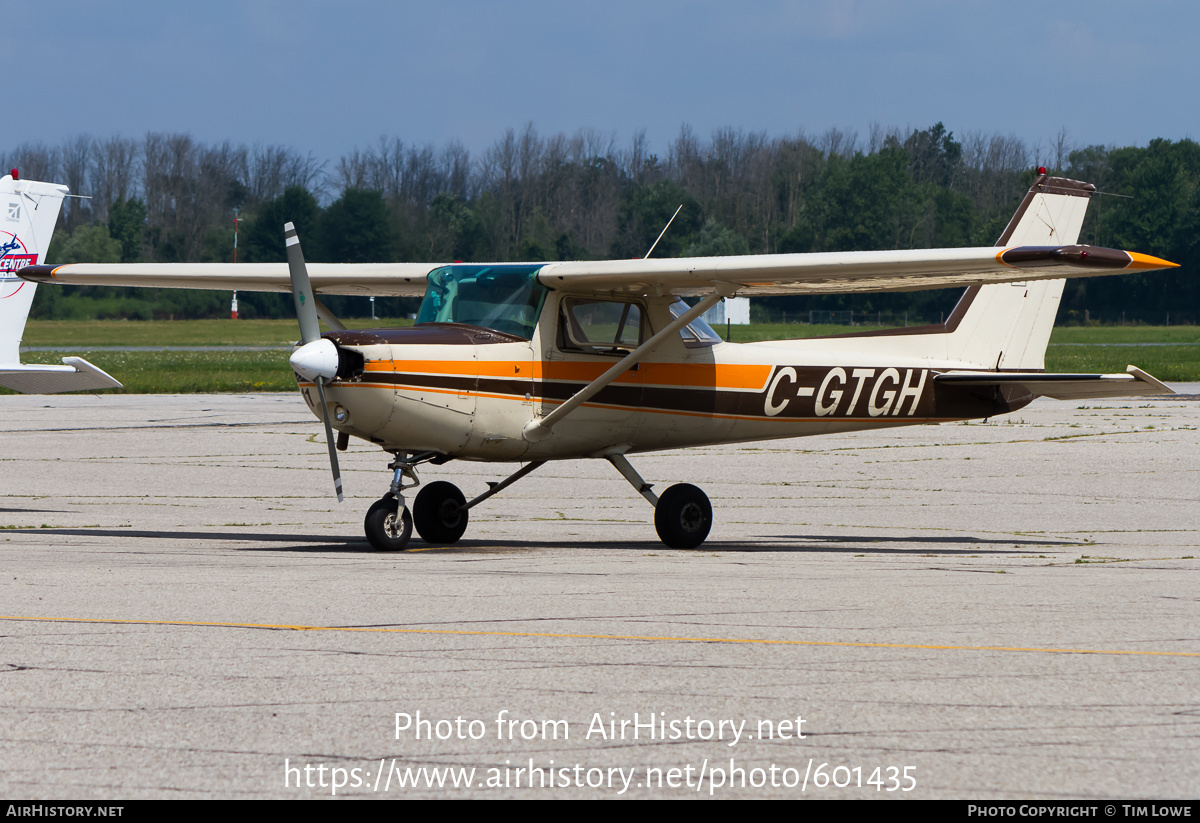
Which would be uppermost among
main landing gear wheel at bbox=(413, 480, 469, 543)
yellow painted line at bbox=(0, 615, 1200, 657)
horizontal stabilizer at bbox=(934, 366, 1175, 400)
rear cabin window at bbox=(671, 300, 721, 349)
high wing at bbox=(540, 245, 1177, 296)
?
high wing at bbox=(540, 245, 1177, 296)

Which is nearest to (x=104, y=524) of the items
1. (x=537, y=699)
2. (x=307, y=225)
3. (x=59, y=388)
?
(x=59, y=388)

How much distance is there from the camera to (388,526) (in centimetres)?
1031

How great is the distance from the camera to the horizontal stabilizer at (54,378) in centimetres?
1245

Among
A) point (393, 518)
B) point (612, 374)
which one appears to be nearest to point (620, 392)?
point (612, 374)

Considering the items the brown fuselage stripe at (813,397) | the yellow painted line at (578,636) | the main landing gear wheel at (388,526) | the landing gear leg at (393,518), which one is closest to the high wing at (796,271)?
the brown fuselage stripe at (813,397)

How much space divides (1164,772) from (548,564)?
584cm

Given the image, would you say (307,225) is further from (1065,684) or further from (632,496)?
(1065,684)

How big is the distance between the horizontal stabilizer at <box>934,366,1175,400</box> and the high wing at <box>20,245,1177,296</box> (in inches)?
60.4

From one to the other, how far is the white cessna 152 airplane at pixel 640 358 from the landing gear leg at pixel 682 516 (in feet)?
0.04

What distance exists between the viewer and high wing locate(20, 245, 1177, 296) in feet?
29.8

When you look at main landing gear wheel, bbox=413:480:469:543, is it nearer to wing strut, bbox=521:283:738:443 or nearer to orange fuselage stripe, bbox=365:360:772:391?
wing strut, bbox=521:283:738:443

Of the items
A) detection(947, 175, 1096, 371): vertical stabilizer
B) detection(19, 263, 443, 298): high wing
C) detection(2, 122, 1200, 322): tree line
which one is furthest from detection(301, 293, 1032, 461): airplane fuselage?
detection(2, 122, 1200, 322): tree line

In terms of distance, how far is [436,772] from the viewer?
164 inches

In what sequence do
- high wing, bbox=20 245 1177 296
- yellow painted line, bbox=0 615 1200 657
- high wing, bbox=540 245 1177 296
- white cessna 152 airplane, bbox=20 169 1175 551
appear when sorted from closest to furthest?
yellow painted line, bbox=0 615 1200 657, high wing, bbox=20 245 1177 296, high wing, bbox=540 245 1177 296, white cessna 152 airplane, bbox=20 169 1175 551
